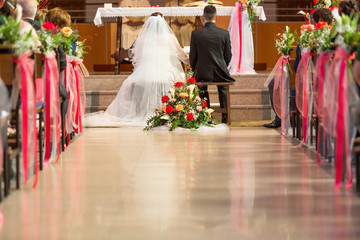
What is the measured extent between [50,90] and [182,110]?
2917 mm

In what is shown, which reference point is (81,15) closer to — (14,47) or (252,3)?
(252,3)

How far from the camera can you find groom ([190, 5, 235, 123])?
943cm

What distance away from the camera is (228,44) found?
9.60 m

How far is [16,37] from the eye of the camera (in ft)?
15.3

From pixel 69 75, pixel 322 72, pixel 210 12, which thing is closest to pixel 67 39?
pixel 69 75

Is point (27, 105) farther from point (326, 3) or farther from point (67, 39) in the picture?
point (326, 3)

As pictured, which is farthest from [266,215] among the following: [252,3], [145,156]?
[252,3]

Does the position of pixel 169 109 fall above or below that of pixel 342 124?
below

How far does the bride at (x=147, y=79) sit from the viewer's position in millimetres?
9633

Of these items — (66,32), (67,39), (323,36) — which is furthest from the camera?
(67,39)

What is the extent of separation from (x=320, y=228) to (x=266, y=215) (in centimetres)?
39

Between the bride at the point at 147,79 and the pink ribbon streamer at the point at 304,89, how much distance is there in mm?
2535

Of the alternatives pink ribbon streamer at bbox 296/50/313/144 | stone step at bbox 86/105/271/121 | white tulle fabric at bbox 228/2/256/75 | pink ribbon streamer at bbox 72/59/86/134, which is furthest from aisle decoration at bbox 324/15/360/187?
white tulle fabric at bbox 228/2/256/75

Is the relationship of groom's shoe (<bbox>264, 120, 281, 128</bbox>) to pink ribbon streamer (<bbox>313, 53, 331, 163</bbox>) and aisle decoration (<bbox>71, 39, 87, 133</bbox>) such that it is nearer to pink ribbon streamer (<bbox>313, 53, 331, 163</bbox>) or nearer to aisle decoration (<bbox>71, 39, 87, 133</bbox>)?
aisle decoration (<bbox>71, 39, 87, 133</bbox>)
